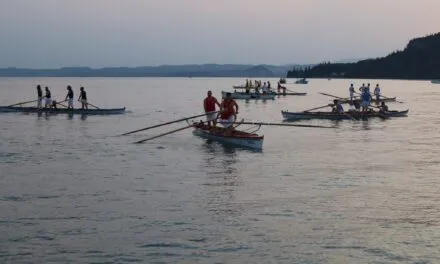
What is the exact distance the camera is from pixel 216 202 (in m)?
17.8

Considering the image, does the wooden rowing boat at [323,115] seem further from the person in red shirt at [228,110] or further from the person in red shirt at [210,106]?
the person in red shirt at [228,110]

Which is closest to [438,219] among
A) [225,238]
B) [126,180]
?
[225,238]

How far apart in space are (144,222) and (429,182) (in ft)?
33.7

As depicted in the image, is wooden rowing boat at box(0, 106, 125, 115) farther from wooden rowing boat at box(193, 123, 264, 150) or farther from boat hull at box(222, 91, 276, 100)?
boat hull at box(222, 91, 276, 100)

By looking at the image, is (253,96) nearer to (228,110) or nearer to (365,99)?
(365,99)

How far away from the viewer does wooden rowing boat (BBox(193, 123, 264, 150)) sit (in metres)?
29.1

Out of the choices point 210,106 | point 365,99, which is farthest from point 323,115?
point 210,106

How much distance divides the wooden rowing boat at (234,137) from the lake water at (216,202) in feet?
1.70

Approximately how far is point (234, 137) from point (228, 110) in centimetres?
155

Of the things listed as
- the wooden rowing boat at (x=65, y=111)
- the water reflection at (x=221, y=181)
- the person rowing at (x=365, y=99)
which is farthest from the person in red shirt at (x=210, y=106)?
the wooden rowing boat at (x=65, y=111)

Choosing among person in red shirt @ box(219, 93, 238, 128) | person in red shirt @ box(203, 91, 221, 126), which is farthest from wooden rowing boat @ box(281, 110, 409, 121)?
person in red shirt @ box(219, 93, 238, 128)

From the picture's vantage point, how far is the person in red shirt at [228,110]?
30656 millimetres

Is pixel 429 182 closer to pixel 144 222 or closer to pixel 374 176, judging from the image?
pixel 374 176

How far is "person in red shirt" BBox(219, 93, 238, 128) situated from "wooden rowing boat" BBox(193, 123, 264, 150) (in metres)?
0.42
